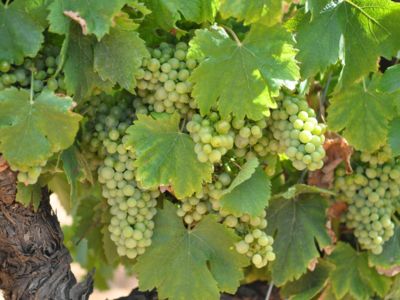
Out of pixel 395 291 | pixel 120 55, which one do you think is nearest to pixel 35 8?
pixel 120 55

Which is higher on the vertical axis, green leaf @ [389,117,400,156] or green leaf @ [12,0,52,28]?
green leaf @ [12,0,52,28]

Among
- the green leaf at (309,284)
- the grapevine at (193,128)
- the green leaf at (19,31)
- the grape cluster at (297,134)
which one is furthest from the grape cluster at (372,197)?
the green leaf at (19,31)

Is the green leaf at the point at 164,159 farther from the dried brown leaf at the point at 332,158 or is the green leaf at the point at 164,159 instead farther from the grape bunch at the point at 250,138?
the dried brown leaf at the point at 332,158

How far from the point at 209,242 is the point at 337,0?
60cm

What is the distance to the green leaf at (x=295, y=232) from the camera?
182 centimetres

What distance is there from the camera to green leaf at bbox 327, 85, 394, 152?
64.4 inches

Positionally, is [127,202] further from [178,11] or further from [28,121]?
[178,11]

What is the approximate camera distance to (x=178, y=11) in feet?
4.99

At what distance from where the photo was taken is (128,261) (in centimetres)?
196

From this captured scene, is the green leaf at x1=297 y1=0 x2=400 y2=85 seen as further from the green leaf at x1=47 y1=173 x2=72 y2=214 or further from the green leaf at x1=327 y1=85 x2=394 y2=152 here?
the green leaf at x1=47 y1=173 x2=72 y2=214

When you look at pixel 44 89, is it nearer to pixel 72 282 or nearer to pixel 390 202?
pixel 72 282

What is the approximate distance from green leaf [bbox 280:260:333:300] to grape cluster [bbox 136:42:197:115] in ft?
2.11

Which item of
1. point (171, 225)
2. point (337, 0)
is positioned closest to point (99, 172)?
point (171, 225)

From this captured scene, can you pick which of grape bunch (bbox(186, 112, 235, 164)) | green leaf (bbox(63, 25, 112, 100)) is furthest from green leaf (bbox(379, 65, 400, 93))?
green leaf (bbox(63, 25, 112, 100))
